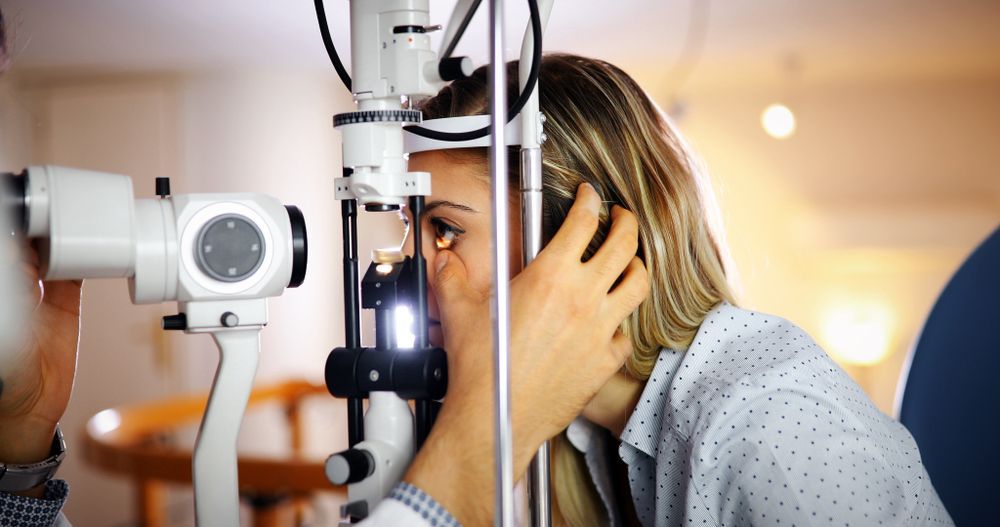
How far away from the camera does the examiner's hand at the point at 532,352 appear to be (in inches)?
29.9

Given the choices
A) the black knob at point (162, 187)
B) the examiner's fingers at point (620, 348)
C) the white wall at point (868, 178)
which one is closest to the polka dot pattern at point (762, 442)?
the examiner's fingers at point (620, 348)

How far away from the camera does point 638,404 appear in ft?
3.43

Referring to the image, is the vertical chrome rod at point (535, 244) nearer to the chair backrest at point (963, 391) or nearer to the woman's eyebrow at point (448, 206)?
the woman's eyebrow at point (448, 206)

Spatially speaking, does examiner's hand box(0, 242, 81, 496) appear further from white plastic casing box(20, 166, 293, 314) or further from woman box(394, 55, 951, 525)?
woman box(394, 55, 951, 525)

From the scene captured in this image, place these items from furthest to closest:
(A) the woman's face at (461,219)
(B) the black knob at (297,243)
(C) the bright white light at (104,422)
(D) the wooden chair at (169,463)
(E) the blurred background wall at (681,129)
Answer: (E) the blurred background wall at (681,129), (C) the bright white light at (104,422), (D) the wooden chair at (169,463), (A) the woman's face at (461,219), (B) the black knob at (297,243)

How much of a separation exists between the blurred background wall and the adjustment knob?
2.36 meters

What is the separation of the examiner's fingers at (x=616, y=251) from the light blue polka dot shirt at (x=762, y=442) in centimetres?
17

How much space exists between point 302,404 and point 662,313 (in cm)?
291

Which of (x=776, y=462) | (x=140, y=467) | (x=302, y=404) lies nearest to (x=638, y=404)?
(x=776, y=462)

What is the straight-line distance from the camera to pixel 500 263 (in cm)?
64

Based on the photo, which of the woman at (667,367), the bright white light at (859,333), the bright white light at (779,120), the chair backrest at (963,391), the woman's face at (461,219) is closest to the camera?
the woman at (667,367)

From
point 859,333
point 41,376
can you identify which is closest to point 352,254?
point 41,376

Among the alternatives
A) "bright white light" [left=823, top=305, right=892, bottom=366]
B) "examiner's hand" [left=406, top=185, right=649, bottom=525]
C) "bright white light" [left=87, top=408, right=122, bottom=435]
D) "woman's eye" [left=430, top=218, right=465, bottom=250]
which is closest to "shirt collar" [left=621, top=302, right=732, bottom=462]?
"examiner's hand" [left=406, top=185, right=649, bottom=525]

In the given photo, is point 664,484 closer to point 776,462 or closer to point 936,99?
point 776,462
